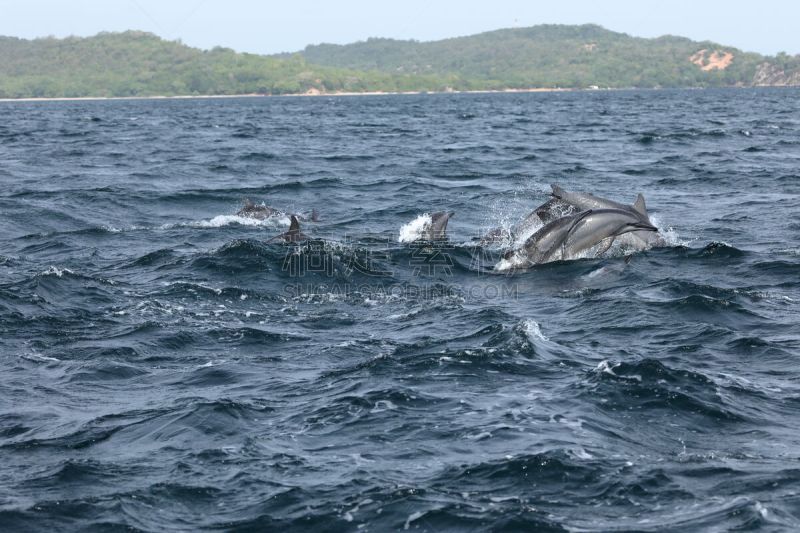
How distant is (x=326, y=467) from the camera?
989cm

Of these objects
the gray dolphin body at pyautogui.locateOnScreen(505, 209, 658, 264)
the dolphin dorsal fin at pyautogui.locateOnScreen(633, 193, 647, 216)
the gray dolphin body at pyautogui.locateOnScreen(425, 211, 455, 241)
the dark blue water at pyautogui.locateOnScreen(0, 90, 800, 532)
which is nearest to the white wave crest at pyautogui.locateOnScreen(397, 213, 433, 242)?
the gray dolphin body at pyautogui.locateOnScreen(425, 211, 455, 241)

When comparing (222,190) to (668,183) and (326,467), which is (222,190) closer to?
(668,183)

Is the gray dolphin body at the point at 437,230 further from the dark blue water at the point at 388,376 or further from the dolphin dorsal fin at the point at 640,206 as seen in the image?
the dolphin dorsal fin at the point at 640,206

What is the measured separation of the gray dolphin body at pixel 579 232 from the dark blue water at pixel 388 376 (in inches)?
19.9

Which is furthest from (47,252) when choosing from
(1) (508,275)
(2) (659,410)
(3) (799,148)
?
(3) (799,148)

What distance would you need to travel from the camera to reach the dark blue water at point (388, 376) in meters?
9.09

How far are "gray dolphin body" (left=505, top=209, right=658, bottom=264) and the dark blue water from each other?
0.51 m

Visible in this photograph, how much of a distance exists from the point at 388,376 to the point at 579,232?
7.41 metres

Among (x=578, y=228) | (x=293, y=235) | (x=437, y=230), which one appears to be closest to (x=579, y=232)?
(x=578, y=228)

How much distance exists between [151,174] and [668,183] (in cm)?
1943

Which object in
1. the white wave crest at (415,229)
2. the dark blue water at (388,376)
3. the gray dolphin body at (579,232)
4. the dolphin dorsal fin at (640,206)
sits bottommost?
the dark blue water at (388,376)

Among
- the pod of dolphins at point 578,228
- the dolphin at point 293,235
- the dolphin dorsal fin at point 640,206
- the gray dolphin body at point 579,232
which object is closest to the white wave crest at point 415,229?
the dolphin at point 293,235

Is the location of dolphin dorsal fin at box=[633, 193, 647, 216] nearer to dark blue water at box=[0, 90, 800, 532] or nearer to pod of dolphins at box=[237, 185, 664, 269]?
pod of dolphins at box=[237, 185, 664, 269]

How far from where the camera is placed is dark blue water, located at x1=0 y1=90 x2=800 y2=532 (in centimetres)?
909
